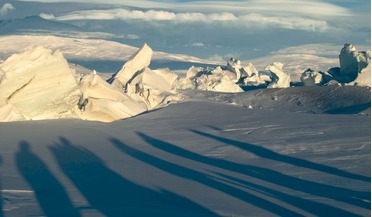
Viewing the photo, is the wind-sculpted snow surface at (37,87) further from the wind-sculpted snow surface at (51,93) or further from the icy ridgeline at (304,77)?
the icy ridgeline at (304,77)

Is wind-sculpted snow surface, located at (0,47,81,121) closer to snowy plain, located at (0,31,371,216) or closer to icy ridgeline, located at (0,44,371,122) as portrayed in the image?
icy ridgeline, located at (0,44,371,122)

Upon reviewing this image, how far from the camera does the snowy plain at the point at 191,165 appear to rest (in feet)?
35.2

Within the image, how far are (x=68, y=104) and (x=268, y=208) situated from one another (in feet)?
43.6

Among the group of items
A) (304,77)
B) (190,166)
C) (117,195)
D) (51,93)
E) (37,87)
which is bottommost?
(304,77)

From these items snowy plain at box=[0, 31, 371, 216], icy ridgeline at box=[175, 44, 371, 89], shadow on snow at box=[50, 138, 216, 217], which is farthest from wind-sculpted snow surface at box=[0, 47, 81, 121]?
icy ridgeline at box=[175, 44, 371, 89]

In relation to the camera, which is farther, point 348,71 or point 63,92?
Answer: point 348,71

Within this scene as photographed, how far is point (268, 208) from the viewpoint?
10.5 meters

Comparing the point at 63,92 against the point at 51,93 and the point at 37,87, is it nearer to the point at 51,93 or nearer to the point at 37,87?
the point at 51,93

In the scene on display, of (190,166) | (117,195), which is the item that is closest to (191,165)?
(190,166)

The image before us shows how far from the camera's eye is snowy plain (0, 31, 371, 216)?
10734 millimetres

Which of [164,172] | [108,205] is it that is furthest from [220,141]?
[108,205]

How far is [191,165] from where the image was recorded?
14.5 meters

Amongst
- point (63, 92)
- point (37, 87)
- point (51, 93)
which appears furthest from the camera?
point (63, 92)

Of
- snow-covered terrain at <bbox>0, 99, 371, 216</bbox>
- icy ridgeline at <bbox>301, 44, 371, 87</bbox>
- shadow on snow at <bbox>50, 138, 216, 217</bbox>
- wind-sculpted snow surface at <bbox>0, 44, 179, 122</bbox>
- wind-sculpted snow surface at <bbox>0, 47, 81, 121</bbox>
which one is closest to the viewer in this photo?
shadow on snow at <bbox>50, 138, 216, 217</bbox>
